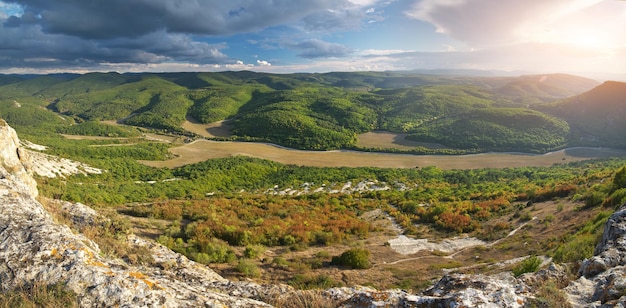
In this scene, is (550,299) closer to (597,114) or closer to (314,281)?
(314,281)

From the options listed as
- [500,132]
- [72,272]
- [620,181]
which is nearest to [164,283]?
[72,272]

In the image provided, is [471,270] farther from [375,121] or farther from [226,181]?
[375,121]

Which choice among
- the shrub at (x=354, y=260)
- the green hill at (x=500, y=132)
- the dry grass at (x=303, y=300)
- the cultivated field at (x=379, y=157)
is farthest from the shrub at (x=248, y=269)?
the green hill at (x=500, y=132)

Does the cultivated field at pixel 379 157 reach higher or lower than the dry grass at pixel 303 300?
lower

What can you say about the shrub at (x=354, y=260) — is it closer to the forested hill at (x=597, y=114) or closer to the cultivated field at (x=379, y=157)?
the cultivated field at (x=379, y=157)

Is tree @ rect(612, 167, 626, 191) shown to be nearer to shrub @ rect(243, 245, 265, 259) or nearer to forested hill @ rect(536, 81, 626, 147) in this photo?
shrub @ rect(243, 245, 265, 259)

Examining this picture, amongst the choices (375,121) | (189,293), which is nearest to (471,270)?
(189,293)
